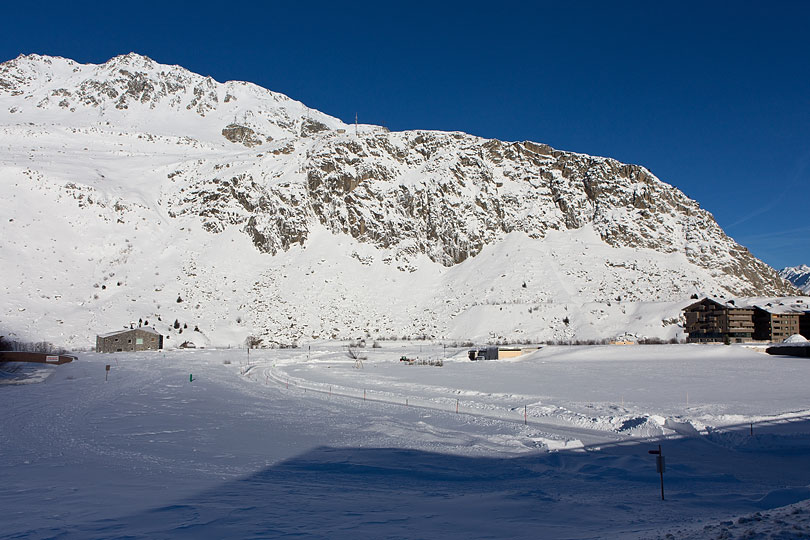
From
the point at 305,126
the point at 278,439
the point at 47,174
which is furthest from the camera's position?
the point at 305,126

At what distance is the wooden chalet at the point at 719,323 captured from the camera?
193 feet

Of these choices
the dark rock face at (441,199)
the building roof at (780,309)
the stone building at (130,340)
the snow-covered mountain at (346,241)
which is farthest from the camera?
the dark rock face at (441,199)

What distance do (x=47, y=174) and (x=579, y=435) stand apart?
9573 cm

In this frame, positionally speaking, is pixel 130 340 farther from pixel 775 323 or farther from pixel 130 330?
pixel 775 323

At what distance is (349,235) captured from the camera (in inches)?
3558

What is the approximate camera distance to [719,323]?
59.0 meters

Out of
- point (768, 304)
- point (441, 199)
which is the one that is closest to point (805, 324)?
point (768, 304)

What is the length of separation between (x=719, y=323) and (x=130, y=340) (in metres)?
68.2

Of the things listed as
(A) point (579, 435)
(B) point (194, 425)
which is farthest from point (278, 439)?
(A) point (579, 435)

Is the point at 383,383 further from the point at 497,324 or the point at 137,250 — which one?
the point at 137,250

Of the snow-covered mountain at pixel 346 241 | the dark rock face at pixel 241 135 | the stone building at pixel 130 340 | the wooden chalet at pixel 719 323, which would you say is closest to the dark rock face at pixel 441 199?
the snow-covered mountain at pixel 346 241

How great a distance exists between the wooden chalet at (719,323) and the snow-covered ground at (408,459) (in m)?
30.1

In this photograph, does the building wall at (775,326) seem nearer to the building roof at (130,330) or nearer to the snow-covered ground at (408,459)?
the snow-covered ground at (408,459)

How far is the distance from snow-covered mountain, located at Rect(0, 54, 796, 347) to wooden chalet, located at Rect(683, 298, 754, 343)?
369 centimetres
